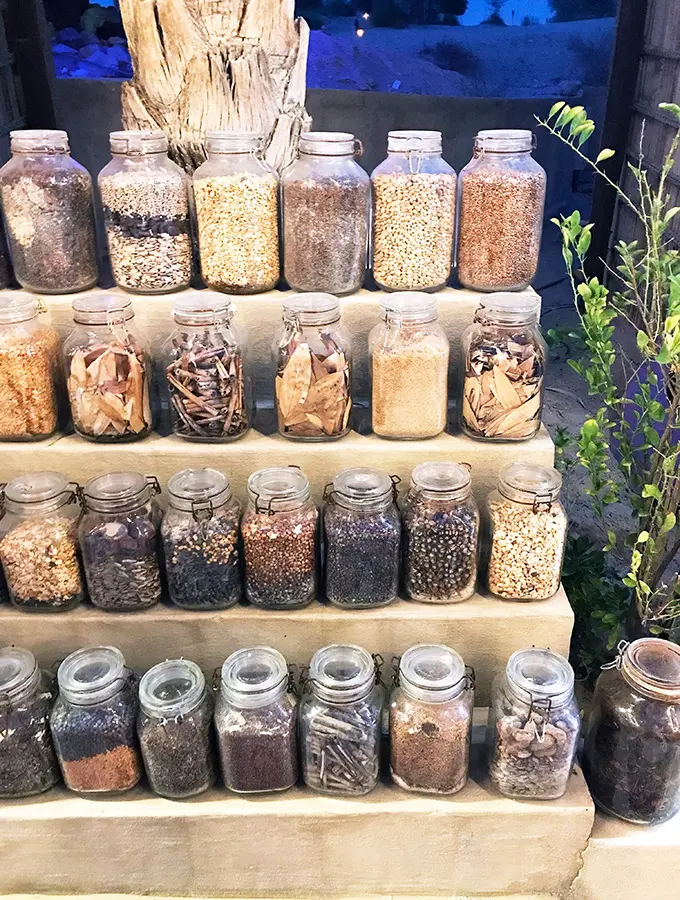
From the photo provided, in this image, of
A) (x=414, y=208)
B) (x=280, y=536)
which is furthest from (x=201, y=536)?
(x=414, y=208)

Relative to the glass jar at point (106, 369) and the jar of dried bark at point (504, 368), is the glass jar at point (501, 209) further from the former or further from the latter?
the glass jar at point (106, 369)

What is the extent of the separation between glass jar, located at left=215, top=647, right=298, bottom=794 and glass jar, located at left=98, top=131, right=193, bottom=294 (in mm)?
721

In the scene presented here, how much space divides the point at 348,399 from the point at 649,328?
1.81ft

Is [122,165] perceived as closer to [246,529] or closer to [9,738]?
[246,529]

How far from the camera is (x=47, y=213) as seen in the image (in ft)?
4.55

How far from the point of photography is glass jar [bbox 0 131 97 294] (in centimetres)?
138

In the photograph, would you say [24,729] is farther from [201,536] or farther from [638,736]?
[638,736]

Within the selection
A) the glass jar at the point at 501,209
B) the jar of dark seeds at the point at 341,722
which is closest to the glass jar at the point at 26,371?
the jar of dark seeds at the point at 341,722

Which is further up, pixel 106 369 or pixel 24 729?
pixel 106 369

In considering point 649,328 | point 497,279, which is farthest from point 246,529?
point 649,328

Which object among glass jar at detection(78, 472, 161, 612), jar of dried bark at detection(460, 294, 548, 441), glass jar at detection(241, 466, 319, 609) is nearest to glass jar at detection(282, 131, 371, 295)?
jar of dried bark at detection(460, 294, 548, 441)

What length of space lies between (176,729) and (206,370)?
0.61 m

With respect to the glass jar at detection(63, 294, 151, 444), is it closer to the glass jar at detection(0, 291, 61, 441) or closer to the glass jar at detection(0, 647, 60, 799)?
the glass jar at detection(0, 291, 61, 441)

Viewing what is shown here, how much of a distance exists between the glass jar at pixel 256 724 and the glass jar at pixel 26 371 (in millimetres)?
573
